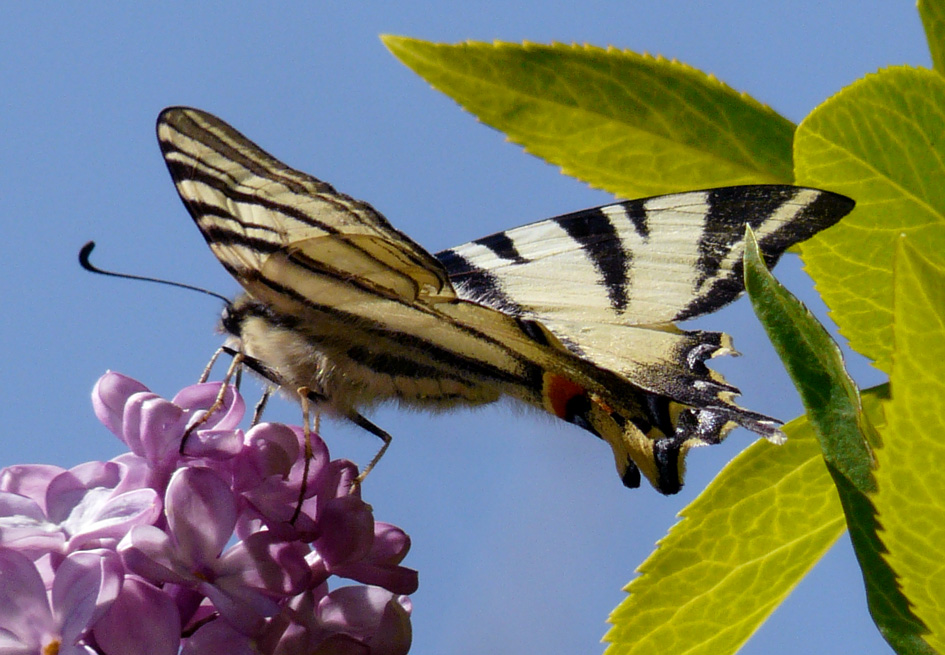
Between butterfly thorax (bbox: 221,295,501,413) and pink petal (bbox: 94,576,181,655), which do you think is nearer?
pink petal (bbox: 94,576,181,655)

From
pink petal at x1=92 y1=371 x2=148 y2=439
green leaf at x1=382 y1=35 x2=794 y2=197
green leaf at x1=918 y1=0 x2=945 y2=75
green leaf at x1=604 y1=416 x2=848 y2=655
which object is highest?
green leaf at x1=918 y1=0 x2=945 y2=75

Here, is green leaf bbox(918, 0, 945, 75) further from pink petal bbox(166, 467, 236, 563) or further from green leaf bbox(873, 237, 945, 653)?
pink petal bbox(166, 467, 236, 563)

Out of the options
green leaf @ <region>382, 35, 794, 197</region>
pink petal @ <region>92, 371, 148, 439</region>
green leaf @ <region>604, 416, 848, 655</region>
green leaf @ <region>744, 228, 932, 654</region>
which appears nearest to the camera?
green leaf @ <region>744, 228, 932, 654</region>

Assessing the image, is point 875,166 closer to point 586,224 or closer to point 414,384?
point 586,224

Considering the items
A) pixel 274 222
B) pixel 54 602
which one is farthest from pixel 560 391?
pixel 54 602

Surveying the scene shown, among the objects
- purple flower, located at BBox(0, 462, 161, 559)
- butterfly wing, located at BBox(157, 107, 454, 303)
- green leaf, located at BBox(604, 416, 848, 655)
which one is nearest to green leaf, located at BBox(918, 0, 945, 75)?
green leaf, located at BBox(604, 416, 848, 655)

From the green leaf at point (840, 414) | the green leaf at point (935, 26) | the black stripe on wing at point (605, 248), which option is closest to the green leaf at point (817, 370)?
the green leaf at point (840, 414)

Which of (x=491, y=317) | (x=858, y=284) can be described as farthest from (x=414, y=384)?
(x=858, y=284)
